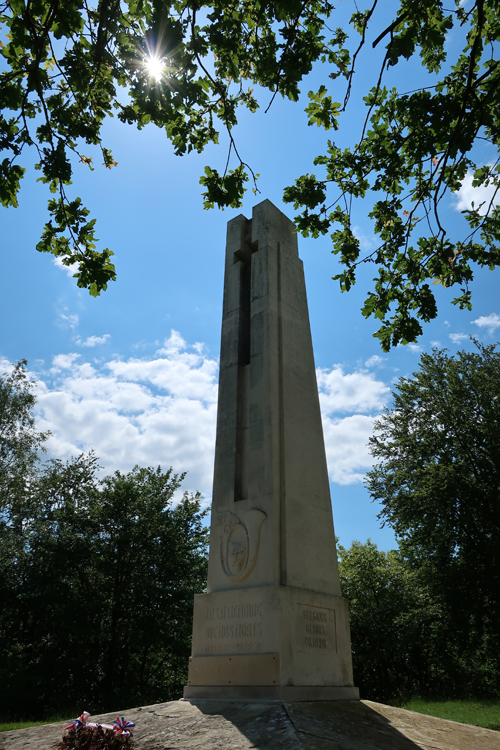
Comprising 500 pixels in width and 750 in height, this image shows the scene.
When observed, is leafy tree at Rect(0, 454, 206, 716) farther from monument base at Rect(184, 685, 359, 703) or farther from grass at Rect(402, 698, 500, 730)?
monument base at Rect(184, 685, 359, 703)

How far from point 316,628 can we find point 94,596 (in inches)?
534

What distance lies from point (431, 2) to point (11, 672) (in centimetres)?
2003

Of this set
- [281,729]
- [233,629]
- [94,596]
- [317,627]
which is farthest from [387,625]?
[281,729]

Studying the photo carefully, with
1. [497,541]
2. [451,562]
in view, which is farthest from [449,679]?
[497,541]

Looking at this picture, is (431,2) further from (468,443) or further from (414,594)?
(414,594)

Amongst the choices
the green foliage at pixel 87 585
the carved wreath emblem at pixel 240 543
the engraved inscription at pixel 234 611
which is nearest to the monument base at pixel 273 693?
the engraved inscription at pixel 234 611

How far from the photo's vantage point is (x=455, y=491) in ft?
61.5

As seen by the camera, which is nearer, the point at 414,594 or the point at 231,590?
the point at 231,590

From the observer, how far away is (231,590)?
750cm

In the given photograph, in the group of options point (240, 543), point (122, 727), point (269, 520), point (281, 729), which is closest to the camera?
point (281, 729)

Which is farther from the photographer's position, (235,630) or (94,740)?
(235,630)

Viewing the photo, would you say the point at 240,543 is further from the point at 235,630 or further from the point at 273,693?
the point at 273,693

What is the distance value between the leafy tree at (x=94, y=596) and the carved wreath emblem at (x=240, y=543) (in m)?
11.8

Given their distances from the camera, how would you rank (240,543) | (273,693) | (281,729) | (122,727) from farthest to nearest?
(240,543) → (273,693) → (122,727) → (281,729)
